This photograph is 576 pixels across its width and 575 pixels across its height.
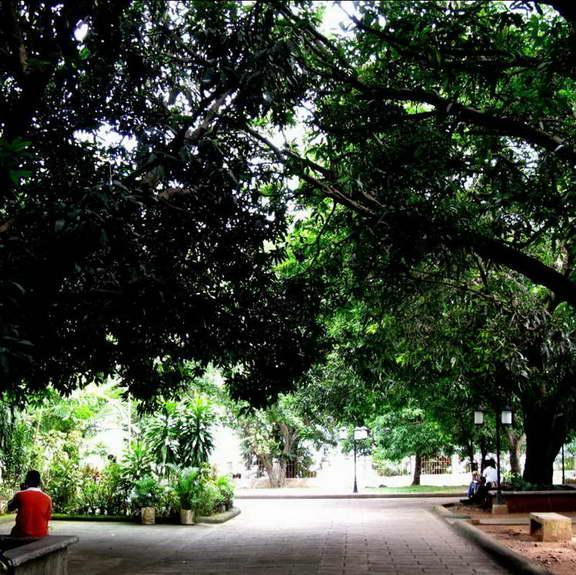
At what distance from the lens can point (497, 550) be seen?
11484 millimetres

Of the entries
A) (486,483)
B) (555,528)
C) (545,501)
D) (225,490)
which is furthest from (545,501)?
(225,490)

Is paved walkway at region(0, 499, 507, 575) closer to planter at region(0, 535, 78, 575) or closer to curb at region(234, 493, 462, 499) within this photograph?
planter at region(0, 535, 78, 575)

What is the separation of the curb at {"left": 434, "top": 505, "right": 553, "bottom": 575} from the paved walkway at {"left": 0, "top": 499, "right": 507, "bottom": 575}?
0.18 meters

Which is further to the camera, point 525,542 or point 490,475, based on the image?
point 490,475

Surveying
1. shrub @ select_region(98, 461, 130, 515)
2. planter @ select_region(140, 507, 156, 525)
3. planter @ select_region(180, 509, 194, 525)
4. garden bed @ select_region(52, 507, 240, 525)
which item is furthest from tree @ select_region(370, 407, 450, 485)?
planter @ select_region(140, 507, 156, 525)

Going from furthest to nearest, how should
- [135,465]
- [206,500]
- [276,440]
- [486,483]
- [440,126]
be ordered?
[276,440]
[486,483]
[135,465]
[206,500]
[440,126]

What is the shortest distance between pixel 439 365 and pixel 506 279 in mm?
2272

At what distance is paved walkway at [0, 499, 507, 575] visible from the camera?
1086cm

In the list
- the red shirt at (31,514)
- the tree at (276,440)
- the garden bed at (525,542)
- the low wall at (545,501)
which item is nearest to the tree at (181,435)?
the garden bed at (525,542)

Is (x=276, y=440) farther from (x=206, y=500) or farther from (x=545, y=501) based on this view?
(x=545, y=501)

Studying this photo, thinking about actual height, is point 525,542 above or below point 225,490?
above

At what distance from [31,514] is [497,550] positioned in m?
7.08

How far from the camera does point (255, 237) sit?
10.6 m

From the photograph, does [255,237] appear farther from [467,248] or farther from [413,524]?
[413,524]
